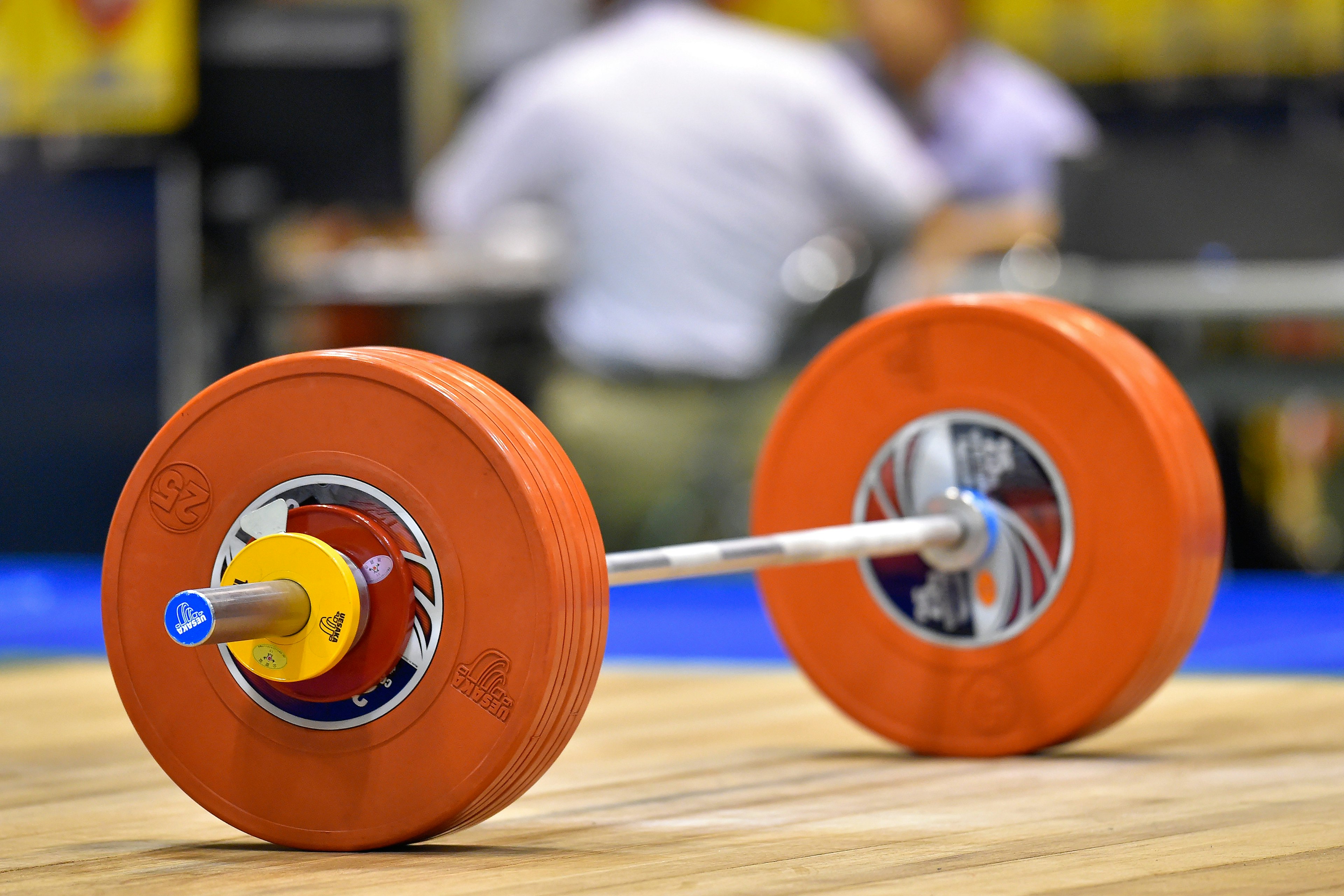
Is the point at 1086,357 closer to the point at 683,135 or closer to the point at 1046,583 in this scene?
the point at 1046,583

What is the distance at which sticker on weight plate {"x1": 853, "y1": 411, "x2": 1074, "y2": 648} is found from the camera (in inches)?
59.0

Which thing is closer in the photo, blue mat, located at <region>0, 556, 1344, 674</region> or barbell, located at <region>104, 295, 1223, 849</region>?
barbell, located at <region>104, 295, 1223, 849</region>

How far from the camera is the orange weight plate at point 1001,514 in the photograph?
4.77 ft

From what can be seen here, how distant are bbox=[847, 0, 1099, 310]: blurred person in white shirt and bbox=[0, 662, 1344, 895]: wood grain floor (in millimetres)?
1837

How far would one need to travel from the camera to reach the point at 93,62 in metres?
4.82

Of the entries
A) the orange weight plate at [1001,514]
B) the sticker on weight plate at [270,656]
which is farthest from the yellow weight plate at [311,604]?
the orange weight plate at [1001,514]

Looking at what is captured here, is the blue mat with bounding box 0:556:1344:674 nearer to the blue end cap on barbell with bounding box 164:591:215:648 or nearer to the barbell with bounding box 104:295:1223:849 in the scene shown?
the barbell with bounding box 104:295:1223:849

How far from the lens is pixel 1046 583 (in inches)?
59.0

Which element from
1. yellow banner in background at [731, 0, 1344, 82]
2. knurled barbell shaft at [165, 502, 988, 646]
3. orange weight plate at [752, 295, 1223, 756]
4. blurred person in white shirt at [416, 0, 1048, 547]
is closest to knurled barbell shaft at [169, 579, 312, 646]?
knurled barbell shaft at [165, 502, 988, 646]

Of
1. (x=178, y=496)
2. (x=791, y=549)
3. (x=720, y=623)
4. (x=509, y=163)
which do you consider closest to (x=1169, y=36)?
(x=509, y=163)

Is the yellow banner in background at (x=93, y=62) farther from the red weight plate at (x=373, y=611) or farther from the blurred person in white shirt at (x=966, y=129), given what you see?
the red weight plate at (x=373, y=611)

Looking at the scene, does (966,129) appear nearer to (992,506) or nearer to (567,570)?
(992,506)

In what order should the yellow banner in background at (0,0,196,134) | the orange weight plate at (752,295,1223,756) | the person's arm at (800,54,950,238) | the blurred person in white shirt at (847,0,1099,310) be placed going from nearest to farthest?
the orange weight plate at (752,295,1223,756)
the person's arm at (800,54,950,238)
the blurred person in white shirt at (847,0,1099,310)
the yellow banner in background at (0,0,196,134)

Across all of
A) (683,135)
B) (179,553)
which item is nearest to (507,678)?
(179,553)
